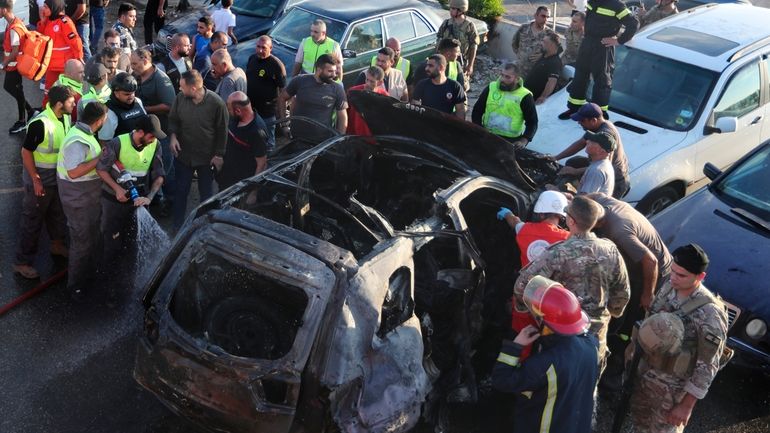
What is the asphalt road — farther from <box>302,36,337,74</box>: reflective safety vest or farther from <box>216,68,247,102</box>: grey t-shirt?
<box>302,36,337,74</box>: reflective safety vest

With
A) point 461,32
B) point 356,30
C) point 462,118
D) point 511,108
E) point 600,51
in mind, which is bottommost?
point 461,32

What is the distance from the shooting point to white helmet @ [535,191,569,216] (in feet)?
18.1

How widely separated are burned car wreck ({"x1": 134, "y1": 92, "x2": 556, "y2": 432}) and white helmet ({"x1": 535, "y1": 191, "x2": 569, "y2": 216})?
0.53 m

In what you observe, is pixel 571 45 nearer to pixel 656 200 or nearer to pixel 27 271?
pixel 656 200

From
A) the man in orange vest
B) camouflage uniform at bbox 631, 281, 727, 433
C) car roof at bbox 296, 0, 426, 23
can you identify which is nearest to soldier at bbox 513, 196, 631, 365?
camouflage uniform at bbox 631, 281, 727, 433

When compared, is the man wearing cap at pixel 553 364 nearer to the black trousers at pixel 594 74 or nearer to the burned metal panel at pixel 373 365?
the burned metal panel at pixel 373 365

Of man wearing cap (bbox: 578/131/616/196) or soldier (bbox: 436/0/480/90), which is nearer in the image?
man wearing cap (bbox: 578/131/616/196)

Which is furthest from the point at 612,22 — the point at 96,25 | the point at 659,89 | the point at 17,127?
the point at 96,25

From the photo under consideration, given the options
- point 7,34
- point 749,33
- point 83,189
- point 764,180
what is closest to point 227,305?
point 83,189

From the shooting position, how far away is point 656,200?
7.82 meters

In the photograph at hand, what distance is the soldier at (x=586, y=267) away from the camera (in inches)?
194

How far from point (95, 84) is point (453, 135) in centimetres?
342

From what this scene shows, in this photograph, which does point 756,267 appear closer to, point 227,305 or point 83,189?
point 227,305

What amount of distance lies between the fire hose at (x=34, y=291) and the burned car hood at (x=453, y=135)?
2965 mm
